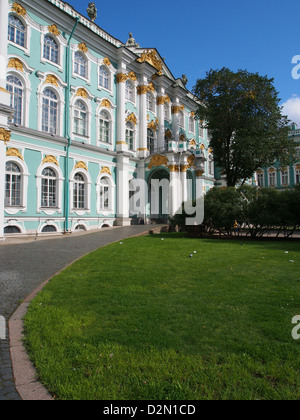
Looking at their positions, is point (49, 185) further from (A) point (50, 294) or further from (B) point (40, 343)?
(B) point (40, 343)

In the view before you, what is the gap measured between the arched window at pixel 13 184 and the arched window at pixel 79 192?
14.0 feet

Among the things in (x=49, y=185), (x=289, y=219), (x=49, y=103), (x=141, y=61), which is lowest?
(x=289, y=219)

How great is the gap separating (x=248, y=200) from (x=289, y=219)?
2.28 meters

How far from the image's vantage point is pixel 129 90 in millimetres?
26500

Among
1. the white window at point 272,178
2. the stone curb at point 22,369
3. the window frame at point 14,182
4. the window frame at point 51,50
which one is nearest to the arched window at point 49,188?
the window frame at point 14,182

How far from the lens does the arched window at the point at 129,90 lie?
2611 cm

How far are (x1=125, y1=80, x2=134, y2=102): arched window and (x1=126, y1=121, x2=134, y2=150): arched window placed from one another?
7.44 feet

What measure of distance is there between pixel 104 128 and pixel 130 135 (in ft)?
10.8

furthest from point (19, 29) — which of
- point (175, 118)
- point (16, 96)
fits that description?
point (175, 118)

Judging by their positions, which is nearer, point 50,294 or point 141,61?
point 50,294

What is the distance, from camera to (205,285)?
5.59 m

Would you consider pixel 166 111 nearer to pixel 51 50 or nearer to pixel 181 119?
pixel 181 119

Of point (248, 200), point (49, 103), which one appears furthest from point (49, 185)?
point (248, 200)

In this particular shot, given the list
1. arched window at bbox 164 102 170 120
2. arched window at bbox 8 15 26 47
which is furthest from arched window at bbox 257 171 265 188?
arched window at bbox 8 15 26 47
